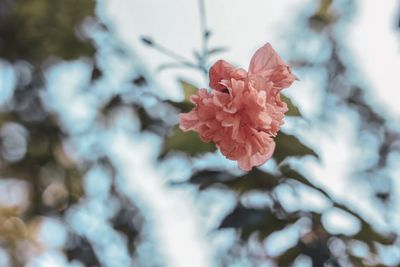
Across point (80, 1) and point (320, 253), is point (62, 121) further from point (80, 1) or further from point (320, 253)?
point (320, 253)

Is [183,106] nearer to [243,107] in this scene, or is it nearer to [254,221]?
[254,221]

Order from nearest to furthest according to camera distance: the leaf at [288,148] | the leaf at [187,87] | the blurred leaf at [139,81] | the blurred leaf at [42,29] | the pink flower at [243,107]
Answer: the pink flower at [243,107] < the leaf at [288,148] < the leaf at [187,87] < the blurred leaf at [139,81] < the blurred leaf at [42,29]

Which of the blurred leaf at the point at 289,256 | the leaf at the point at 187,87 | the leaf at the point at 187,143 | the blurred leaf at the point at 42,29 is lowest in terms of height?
the blurred leaf at the point at 42,29

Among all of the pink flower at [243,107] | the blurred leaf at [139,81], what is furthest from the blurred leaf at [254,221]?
the blurred leaf at [139,81]

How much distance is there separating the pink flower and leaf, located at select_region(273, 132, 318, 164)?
0.75 feet

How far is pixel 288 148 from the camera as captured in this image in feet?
2.95

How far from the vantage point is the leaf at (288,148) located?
877 mm

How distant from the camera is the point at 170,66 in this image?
1047 millimetres

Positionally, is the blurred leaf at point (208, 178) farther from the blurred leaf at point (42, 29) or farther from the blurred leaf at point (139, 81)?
the blurred leaf at point (42, 29)

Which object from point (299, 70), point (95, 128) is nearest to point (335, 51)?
point (299, 70)

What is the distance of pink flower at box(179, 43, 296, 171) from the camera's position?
0.62 m

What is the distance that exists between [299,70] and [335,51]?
5.8 inches

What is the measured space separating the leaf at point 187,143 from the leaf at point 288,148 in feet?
0.28

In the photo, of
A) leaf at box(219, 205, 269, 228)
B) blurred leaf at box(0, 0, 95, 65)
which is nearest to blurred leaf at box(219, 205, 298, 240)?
leaf at box(219, 205, 269, 228)
